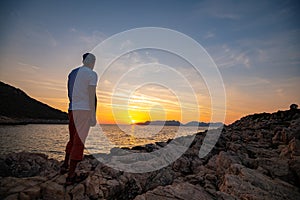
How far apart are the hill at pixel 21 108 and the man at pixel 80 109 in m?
138

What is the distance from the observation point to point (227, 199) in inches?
167

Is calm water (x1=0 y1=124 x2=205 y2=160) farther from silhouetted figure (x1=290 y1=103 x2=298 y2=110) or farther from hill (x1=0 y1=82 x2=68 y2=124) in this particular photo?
hill (x1=0 y1=82 x2=68 y2=124)

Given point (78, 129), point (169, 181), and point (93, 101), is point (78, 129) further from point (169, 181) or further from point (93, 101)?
point (169, 181)

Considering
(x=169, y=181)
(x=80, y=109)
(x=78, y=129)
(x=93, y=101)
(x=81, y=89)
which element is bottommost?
(x=169, y=181)

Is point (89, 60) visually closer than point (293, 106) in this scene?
Yes

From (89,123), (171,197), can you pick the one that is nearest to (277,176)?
(171,197)

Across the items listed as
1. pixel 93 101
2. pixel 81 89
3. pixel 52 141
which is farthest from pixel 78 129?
pixel 52 141

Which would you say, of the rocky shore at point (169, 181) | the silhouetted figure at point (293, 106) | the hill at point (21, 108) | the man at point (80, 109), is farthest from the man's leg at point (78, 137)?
the hill at point (21, 108)

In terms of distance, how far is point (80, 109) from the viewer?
4.79 meters

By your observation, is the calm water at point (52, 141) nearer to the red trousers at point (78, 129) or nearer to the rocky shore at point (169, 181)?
the rocky shore at point (169, 181)

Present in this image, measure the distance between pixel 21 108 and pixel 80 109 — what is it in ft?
554

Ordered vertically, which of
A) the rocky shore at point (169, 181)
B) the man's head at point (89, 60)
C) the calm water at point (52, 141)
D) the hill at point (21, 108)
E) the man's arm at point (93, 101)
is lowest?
the calm water at point (52, 141)

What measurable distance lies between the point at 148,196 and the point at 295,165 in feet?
15.8

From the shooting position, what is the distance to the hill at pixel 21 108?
127125mm
